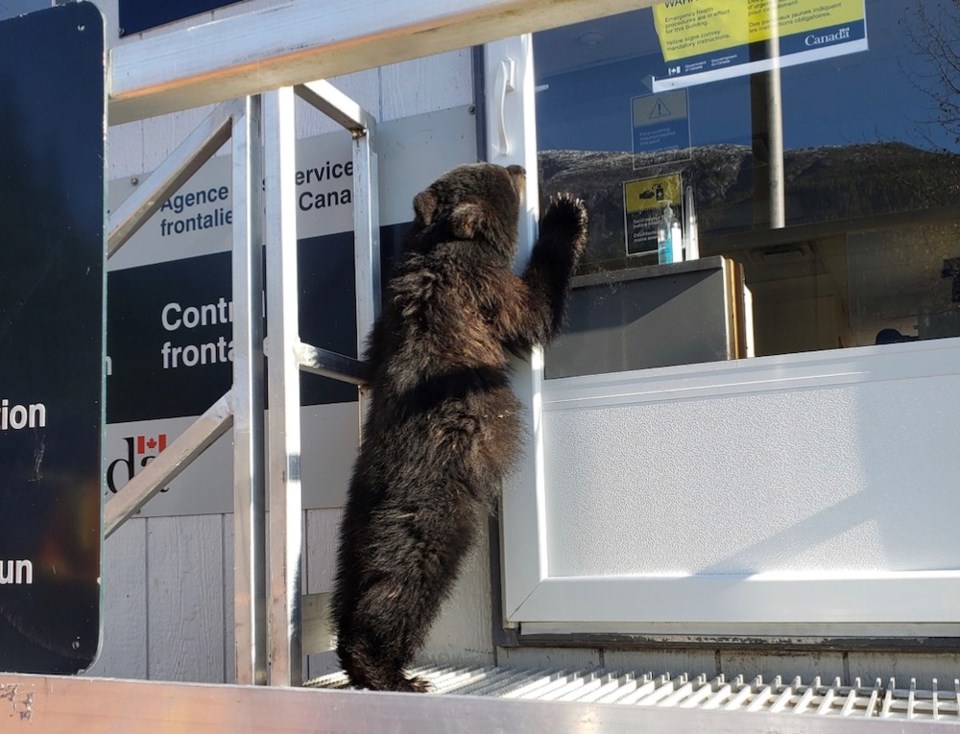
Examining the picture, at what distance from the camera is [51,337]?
152cm

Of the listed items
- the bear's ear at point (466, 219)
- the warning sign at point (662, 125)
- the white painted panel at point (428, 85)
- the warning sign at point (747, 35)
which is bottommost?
the bear's ear at point (466, 219)

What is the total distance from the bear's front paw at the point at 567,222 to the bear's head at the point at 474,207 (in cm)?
12

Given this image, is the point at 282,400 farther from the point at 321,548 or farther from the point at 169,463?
the point at 321,548

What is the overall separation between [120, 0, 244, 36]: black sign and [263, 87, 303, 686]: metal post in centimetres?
141

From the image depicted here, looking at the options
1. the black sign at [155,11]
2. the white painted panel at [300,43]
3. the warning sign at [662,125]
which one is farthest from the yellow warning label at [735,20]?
the black sign at [155,11]

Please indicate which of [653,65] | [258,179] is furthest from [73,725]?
[653,65]

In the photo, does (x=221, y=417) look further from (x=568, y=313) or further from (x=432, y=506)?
(x=568, y=313)

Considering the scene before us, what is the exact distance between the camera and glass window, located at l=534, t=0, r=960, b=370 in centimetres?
245

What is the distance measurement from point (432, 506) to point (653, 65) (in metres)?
1.44

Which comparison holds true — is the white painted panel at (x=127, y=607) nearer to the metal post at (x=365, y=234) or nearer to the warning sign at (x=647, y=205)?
the metal post at (x=365, y=234)

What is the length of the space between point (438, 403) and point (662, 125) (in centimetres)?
106

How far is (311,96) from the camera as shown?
2.97m

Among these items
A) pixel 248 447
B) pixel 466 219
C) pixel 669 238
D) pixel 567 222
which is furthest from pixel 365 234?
pixel 248 447

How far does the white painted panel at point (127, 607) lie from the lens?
3494 millimetres
